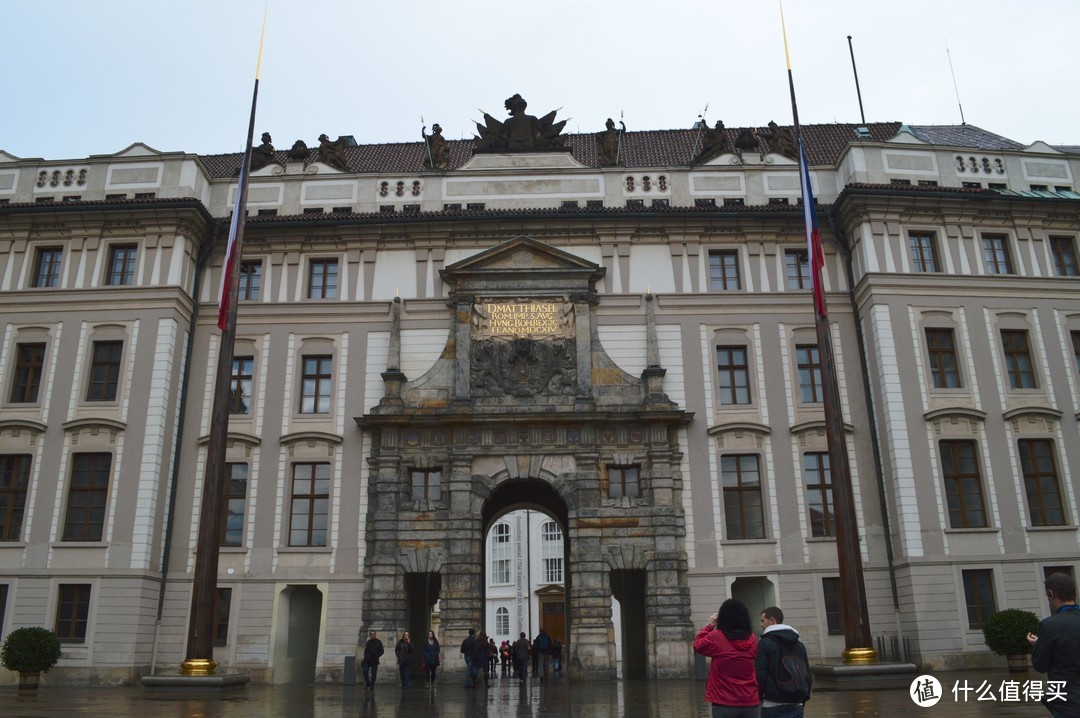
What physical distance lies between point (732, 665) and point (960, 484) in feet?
78.3

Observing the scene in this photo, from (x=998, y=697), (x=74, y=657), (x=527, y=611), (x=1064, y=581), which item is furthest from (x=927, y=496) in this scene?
(x=527, y=611)

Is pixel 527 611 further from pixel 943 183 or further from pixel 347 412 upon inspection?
pixel 943 183

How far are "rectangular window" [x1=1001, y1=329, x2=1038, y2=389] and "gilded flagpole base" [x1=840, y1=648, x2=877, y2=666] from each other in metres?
13.9

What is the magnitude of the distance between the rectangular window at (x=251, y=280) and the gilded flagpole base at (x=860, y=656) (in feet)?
75.4

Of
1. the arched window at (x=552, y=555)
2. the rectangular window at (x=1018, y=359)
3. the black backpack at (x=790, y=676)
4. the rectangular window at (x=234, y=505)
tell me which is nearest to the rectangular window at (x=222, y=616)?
the rectangular window at (x=234, y=505)

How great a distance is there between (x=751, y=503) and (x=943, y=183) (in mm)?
14000

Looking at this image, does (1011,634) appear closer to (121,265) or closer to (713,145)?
(713,145)

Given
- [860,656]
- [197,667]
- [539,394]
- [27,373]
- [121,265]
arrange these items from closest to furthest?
[197,667], [860,656], [539,394], [27,373], [121,265]

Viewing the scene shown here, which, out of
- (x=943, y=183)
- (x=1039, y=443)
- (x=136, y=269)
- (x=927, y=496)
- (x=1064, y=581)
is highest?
(x=943, y=183)

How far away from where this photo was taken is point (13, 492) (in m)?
28.8

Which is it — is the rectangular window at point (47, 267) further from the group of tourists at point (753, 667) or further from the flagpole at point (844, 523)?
the group of tourists at point (753, 667)

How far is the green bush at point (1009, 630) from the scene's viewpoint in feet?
79.3

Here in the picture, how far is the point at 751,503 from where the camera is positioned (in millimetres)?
29328

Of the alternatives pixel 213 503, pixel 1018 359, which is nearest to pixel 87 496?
pixel 213 503
